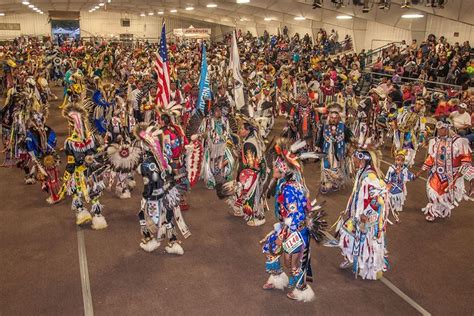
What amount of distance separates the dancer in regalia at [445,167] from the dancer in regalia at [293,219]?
3241 millimetres

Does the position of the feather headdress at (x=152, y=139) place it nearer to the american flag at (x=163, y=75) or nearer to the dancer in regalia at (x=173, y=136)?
the dancer in regalia at (x=173, y=136)

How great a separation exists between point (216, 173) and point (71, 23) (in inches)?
1777

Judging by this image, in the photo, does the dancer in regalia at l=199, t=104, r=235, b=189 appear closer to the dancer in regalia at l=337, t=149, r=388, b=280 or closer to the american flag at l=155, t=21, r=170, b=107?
the american flag at l=155, t=21, r=170, b=107

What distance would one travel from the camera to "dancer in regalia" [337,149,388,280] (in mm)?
4602

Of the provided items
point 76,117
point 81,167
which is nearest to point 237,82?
point 76,117

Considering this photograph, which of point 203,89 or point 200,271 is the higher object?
point 203,89

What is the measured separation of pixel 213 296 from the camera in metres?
4.70

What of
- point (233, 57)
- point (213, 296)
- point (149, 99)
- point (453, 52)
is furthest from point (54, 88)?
point (213, 296)

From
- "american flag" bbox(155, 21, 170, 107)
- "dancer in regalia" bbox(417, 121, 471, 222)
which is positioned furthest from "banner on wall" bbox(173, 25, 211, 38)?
"dancer in regalia" bbox(417, 121, 471, 222)

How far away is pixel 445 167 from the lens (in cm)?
648

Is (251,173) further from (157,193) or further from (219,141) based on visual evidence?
(157,193)

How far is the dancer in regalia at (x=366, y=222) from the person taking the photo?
181 inches

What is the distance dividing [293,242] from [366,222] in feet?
3.35

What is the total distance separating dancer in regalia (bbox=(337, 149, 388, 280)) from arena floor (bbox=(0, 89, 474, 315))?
274mm
